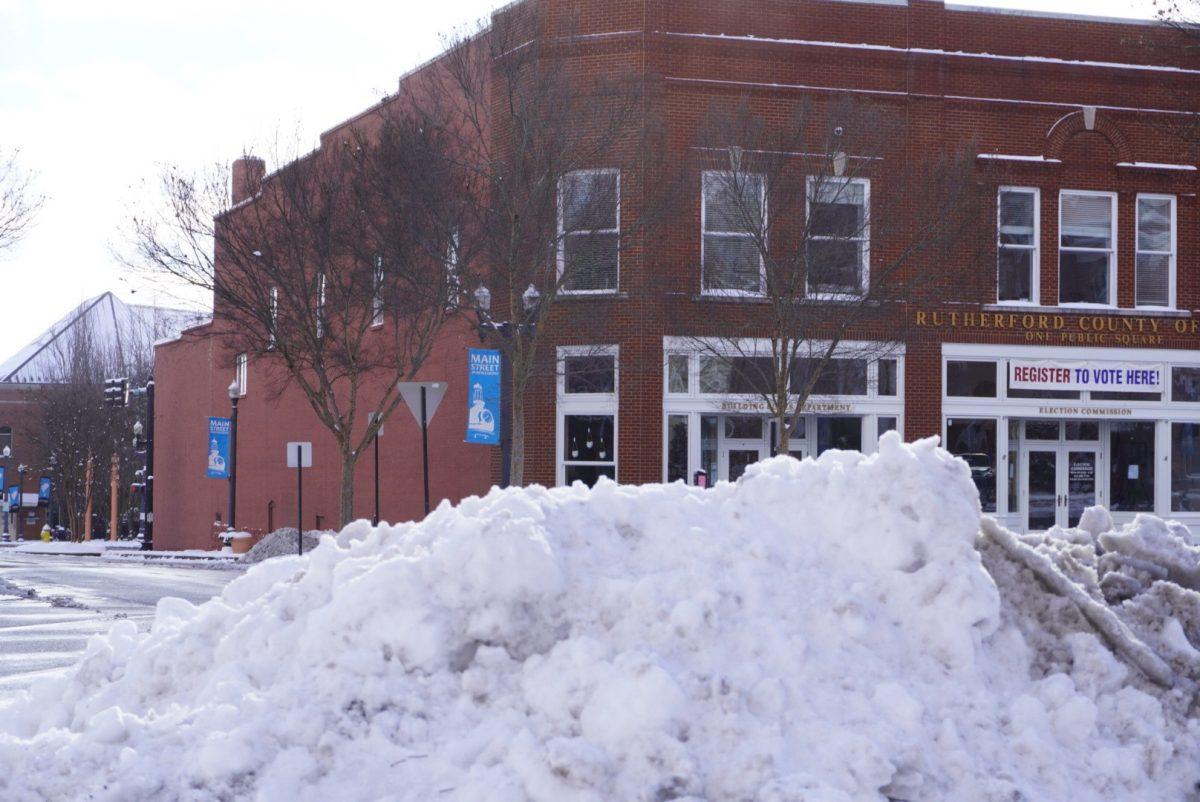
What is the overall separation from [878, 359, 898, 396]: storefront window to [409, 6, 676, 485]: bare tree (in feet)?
20.3

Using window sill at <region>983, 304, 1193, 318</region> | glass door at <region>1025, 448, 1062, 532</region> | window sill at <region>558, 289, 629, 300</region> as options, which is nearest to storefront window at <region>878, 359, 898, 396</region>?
window sill at <region>983, 304, 1193, 318</region>

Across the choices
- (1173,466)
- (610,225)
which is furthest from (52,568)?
(1173,466)

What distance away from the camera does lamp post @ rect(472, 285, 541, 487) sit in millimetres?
24438

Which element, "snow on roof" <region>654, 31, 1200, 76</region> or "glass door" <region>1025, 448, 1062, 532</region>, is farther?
"glass door" <region>1025, 448, 1062, 532</region>

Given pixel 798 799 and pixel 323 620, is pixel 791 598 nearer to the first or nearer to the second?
pixel 798 799

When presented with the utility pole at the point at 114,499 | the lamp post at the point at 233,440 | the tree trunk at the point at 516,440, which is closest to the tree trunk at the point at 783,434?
the tree trunk at the point at 516,440

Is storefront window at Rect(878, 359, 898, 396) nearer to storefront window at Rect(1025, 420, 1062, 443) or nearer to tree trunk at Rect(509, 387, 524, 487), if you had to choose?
storefront window at Rect(1025, 420, 1062, 443)

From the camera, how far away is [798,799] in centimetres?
470

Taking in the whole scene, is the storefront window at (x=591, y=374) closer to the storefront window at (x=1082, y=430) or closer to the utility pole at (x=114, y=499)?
the storefront window at (x=1082, y=430)

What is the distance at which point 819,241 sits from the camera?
24969mm

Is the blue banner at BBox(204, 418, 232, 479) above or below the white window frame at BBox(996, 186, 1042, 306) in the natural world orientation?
below

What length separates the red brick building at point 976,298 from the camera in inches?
1102

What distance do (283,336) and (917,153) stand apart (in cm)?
1344

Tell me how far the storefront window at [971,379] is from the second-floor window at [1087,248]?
2.29 metres
